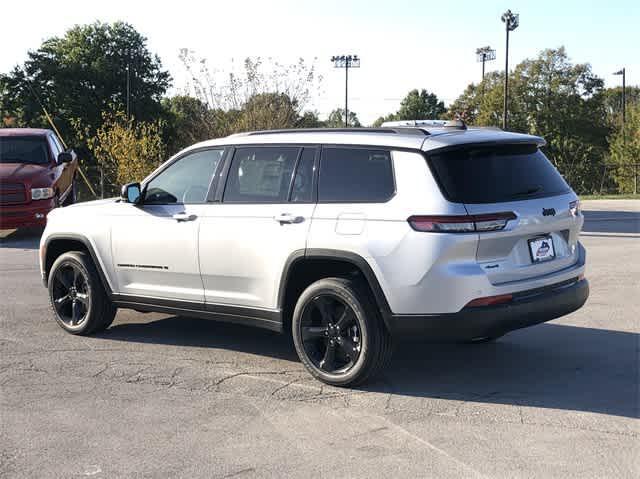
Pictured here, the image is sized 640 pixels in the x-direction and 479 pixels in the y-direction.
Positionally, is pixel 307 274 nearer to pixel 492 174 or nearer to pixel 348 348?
pixel 348 348

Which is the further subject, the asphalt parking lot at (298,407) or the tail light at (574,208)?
the tail light at (574,208)

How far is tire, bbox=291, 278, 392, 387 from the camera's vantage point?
551 cm

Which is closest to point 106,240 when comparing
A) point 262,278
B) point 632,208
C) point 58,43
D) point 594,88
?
point 262,278

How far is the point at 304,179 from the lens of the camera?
6004mm

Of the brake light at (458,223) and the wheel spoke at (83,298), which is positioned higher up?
the brake light at (458,223)

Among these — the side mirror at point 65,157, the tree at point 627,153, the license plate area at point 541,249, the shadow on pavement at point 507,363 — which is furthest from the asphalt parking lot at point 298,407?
the tree at point 627,153

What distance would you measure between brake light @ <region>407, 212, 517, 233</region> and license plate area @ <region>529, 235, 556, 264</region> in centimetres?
38

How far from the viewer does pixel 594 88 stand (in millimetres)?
71062

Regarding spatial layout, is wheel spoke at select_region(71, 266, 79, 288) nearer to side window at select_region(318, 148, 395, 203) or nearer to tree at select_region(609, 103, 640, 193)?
side window at select_region(318, 148, 395, 203)

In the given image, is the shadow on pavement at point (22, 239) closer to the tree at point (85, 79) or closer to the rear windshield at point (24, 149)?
the rear windshield at point (24, 149)

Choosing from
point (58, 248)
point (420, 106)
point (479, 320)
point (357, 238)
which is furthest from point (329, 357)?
point (420, 106)

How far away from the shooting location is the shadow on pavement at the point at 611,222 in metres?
17.4

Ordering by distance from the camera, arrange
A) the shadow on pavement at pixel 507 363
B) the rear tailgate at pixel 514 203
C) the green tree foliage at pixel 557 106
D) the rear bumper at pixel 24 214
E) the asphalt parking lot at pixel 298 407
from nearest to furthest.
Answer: the asphalt parking lot at pixel 298 407 < the rear tailgate at pixel 514 203 < the shadow on pavement at pixel 507 363 < the rear bumper at pixel 24 214 < the green tree foliage at pixel 557 106

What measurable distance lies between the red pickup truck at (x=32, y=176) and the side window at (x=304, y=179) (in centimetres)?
1018
